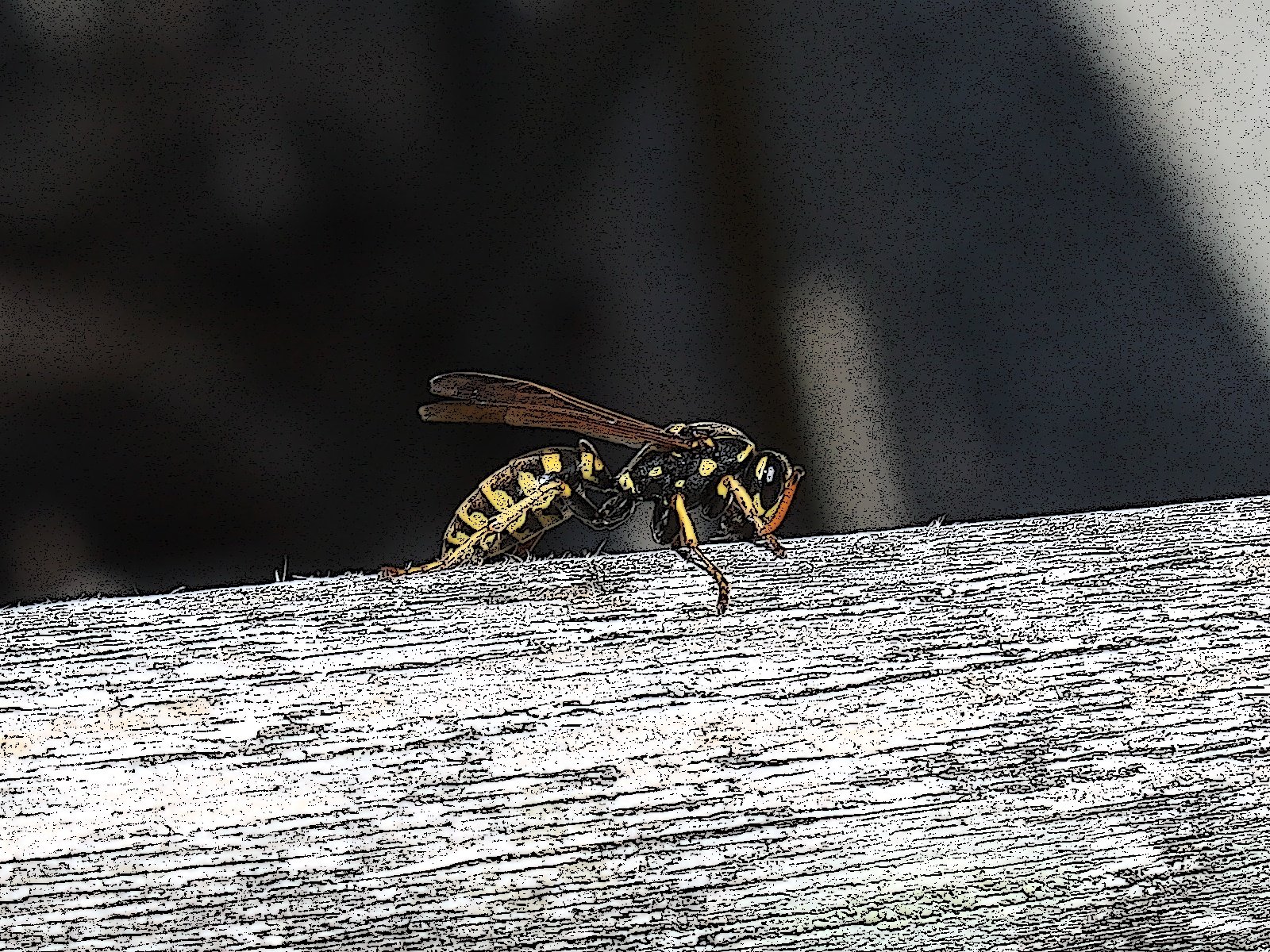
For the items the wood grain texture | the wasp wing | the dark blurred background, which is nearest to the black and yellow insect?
the wasp wing

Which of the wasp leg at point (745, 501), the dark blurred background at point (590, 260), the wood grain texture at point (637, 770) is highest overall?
the dark blurred background at point (590, 260)

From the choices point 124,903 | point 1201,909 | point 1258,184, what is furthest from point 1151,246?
point 124,903

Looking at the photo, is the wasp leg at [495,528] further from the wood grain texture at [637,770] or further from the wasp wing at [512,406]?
the wood grain texture at [637,770]

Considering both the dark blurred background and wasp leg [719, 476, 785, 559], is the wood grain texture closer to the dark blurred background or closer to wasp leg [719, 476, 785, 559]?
wasp leg [719, 476, 785, 559]

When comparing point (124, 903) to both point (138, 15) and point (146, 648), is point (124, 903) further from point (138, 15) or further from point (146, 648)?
point (138, 15)

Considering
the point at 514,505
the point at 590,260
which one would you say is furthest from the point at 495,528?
the point at 590,260

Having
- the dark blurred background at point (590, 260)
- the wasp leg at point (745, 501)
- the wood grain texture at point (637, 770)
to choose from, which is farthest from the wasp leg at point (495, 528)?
→ the dark blurred background at point (590, 260)
